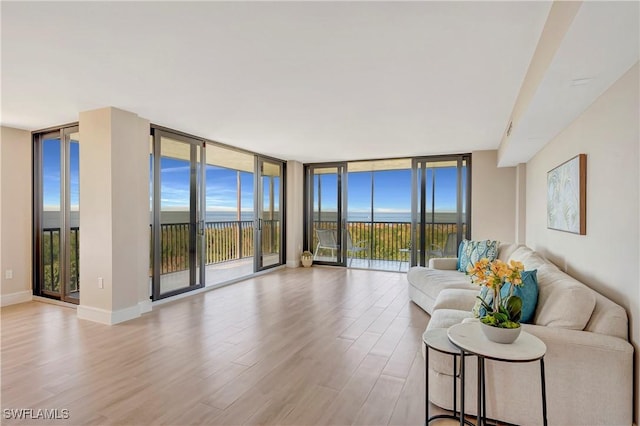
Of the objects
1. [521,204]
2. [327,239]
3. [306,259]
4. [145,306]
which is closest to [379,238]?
[327,239]

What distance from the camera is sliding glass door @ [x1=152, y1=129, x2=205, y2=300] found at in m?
4.42

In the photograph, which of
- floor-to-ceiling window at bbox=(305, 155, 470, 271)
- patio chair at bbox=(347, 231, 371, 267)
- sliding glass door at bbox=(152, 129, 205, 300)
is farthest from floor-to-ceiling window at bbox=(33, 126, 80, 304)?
patio chair at bbox=(347, 231, 371, 267)

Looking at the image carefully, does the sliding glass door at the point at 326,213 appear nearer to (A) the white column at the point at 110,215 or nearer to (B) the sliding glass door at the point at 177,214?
(B) the sliding glass door at the point at 177,214

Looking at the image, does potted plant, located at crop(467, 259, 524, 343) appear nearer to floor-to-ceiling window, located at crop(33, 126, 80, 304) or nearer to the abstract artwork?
the abstract artwork

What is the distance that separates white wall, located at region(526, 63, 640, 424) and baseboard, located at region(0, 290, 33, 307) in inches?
260

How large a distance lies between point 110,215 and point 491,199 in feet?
19.5

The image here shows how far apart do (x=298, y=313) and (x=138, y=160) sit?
275cm

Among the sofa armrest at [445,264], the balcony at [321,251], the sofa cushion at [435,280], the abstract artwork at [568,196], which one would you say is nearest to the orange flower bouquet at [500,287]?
the abstract artwork at [568,196]

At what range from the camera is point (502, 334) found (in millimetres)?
1665

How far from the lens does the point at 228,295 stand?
496 cm

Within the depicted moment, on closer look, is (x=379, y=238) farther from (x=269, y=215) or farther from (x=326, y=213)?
(x=269, y=215)

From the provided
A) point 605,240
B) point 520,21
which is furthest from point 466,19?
point 605,240

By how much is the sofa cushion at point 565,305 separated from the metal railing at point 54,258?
17.9 ft

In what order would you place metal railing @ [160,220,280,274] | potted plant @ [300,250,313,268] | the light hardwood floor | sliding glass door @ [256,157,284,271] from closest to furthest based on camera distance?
the light hardwood floor < metal railing @ [160,220,280,274] < sliding glass door @ [256,157,284,271] < potted plant @ [300,250,313,268]
